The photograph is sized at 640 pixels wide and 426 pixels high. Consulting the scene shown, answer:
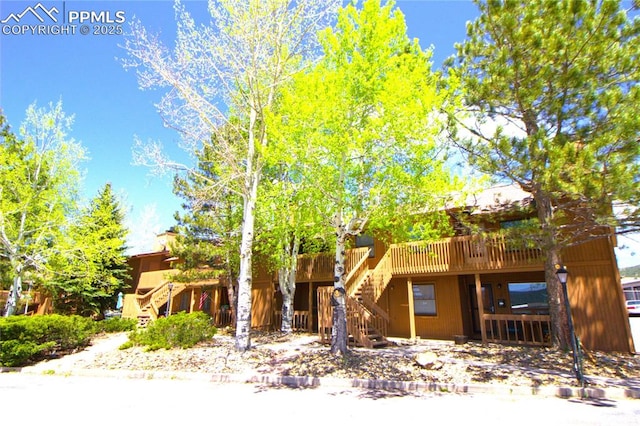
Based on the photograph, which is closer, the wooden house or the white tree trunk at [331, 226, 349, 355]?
the white tree trunk at [331, 226, 349, 355]

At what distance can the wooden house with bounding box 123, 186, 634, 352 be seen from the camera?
12.4m

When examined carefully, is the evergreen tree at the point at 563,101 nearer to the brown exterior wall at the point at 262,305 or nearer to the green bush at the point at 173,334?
→ the green bush at the point at 173,334

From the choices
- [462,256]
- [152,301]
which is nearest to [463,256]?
[462,256]

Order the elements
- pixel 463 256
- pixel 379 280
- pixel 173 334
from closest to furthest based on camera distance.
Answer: pixel 173 334, pixel 463 256, pixel 379 280

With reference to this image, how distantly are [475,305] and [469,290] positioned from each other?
719 mm

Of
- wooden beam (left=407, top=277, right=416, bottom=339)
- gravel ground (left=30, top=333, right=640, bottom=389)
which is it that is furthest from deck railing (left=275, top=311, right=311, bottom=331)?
wooden beam (left=407, top=277, right=416, bottom=339)

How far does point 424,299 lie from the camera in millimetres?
16547

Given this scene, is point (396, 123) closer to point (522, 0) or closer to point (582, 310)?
point (522, 0)

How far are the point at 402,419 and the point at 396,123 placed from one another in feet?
22.4

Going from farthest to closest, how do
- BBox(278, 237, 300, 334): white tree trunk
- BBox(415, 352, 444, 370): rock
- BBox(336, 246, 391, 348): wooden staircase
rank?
BBox(278, 237, 300, 334): white tree trunk
BBox(336, 246, 391, 348): wooden staircase
BBox(415, 352, 444, 370): rock

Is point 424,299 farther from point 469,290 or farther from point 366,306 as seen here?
point 366,306

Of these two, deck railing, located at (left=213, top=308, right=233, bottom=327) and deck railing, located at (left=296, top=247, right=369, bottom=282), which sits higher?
deck railing, located at (left=296, top=247, right=369, bottom=282)

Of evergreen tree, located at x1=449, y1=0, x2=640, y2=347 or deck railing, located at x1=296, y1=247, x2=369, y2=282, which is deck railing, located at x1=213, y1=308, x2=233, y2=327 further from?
evergreen tree, located at x1=449, y1=0, x2=640, y2=347

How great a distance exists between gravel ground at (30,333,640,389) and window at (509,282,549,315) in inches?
133
